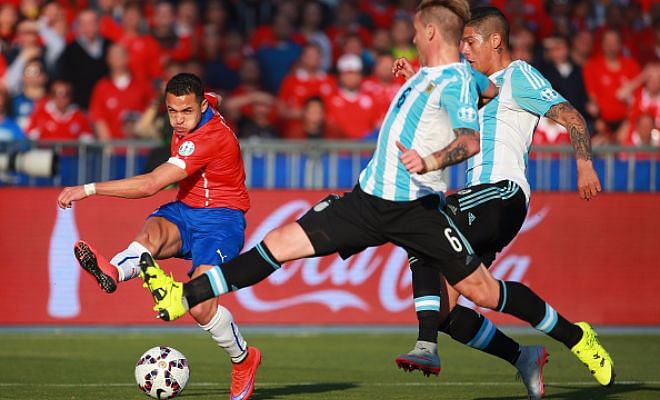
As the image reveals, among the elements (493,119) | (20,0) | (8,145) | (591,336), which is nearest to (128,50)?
(20,0)

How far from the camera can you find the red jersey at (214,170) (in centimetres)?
893

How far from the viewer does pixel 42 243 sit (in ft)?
47.0

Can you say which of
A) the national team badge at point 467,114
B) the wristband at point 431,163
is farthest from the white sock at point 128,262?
the national team badge at point 467,114

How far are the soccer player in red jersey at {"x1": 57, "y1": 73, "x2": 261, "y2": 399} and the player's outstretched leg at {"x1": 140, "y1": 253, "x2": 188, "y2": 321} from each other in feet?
3.31

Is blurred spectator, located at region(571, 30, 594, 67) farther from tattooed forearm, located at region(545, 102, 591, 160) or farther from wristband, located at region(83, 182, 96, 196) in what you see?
wristband, located at region(83, 182, 96, 196)

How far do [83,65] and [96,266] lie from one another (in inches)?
342

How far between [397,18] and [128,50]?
399 centimetres

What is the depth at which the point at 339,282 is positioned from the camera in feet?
48.1

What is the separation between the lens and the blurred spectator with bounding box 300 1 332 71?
58.3 ft

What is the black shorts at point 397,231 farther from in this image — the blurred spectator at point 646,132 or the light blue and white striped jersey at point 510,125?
the blurred spectator at point 646,132

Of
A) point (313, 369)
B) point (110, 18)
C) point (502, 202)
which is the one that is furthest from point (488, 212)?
point (110, 18)

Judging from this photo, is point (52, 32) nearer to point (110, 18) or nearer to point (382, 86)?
point (110, 18)

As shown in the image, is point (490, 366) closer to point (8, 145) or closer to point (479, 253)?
point (479, 253)

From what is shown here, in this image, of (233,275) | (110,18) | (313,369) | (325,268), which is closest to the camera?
(233,275)
